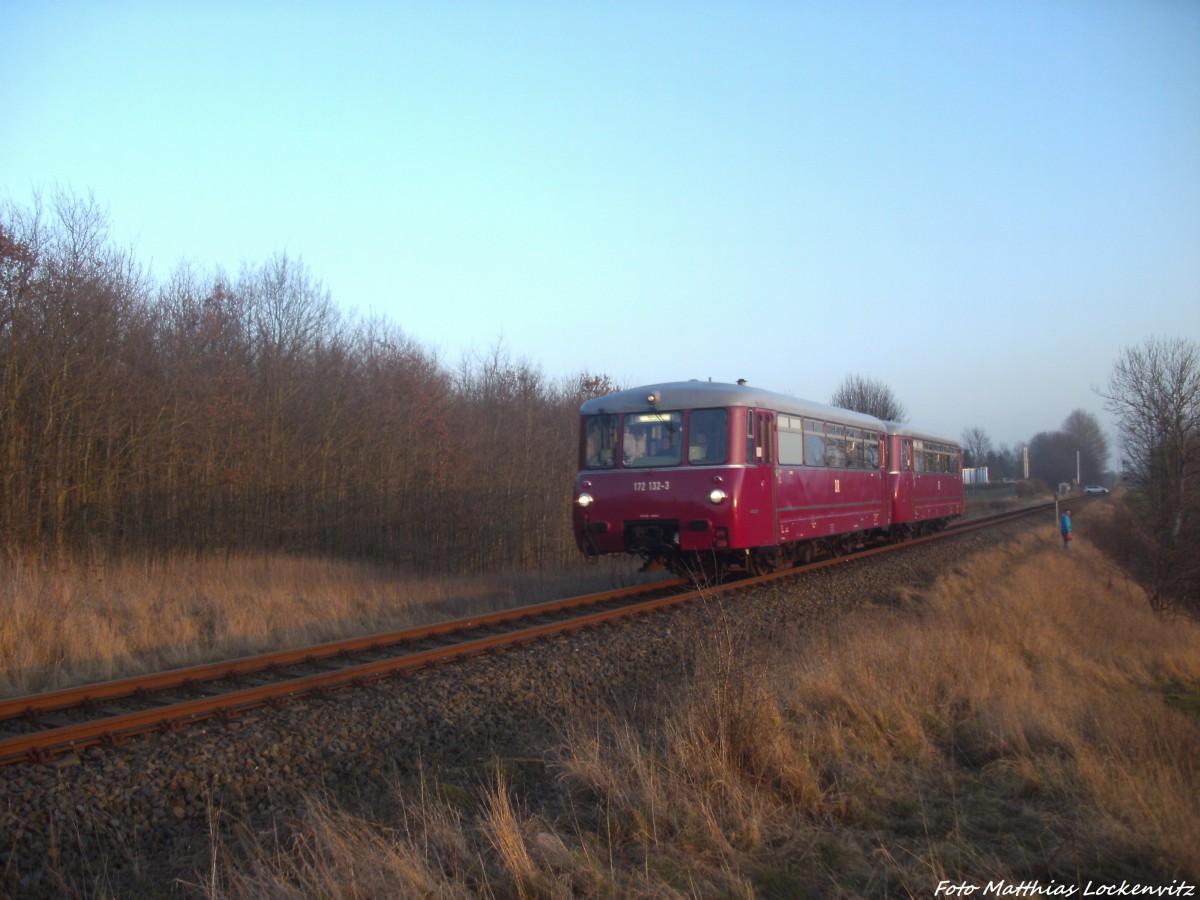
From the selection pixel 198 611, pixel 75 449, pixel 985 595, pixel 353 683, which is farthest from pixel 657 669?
pixel 75 449

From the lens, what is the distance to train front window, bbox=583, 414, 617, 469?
1432cm

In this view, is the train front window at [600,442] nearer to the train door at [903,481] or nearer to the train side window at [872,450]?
the train side window at [872,450]

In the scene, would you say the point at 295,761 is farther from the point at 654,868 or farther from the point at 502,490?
the point at 502,490

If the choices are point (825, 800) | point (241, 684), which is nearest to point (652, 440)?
point (241, 684)

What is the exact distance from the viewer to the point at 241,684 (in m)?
7.83

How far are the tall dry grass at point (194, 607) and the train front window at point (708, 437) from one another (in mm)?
3568

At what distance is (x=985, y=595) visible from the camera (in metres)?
14.4

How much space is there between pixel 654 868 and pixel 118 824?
→ 296 centimetres

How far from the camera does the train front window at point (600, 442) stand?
47.0 ft

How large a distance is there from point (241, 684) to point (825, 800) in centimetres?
515

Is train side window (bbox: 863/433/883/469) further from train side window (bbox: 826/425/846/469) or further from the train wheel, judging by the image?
the train wheel

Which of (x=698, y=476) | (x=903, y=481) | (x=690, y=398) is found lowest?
(x=903, y=481)

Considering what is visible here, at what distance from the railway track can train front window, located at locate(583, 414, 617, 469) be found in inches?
126

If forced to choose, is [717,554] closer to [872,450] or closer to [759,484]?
[759,484]
